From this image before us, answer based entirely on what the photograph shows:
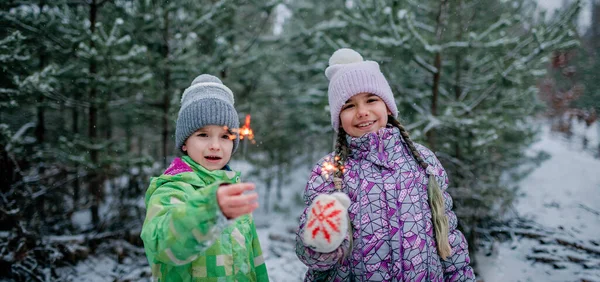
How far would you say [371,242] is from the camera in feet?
5.70

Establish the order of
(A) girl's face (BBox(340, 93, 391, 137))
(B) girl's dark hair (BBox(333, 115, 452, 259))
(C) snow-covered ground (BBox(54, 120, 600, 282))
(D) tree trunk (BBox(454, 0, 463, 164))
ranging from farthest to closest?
(D) tree trunk (BBox(454, 0, 463, 164)) < (C) snow-covered ground (BBox(54, 120, 600, 282)) < (A) girl's face (BBox(340, 93, 391, 137)) < (B) girl's dark hair (BBox(333, 115, 452, 259))

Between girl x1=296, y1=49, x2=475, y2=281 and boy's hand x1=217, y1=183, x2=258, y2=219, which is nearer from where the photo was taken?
boy's hand x1=217, y1=183, x2=258, y2=219

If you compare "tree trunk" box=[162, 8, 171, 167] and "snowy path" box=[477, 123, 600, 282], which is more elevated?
"tree trunk" box=[162, 8, 171, 167]

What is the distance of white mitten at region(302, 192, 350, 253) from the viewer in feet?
4.62

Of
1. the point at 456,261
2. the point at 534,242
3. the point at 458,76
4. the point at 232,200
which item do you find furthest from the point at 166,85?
the point at 534,242

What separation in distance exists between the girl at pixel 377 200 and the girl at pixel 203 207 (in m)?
0.38

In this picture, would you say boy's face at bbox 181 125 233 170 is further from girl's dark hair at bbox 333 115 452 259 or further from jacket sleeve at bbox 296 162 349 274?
girl's dark hair at bbox 333 115 452 259

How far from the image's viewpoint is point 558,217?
6684mm

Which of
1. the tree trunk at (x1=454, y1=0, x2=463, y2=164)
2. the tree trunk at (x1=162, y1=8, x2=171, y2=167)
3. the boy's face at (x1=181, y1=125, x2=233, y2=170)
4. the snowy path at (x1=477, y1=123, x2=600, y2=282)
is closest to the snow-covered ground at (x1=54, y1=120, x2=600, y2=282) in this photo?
the snowy path at (x1=477, y1=123, x2=600, y2=282)

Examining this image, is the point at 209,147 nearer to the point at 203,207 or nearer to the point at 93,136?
the point at 203,207

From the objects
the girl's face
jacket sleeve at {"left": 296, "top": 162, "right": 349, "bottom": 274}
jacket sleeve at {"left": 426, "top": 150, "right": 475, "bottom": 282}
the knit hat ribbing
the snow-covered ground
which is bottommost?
the snow-covered ground

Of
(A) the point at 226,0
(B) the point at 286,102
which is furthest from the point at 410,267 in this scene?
(B) the point at 286,102

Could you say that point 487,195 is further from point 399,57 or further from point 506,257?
point 399,57

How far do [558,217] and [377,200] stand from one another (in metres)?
7.27
